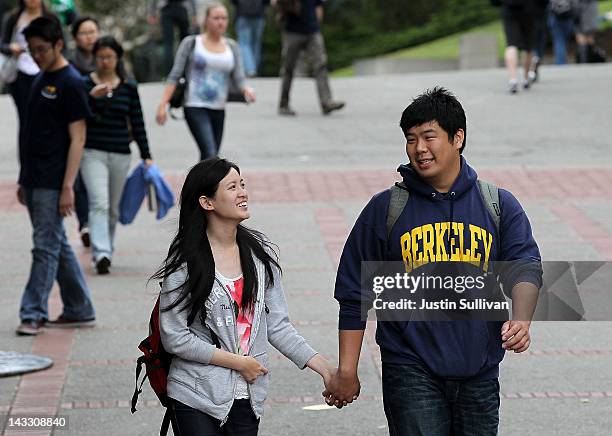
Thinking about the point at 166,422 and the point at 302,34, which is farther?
the point at 302,34

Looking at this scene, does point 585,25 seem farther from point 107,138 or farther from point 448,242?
point 448,242

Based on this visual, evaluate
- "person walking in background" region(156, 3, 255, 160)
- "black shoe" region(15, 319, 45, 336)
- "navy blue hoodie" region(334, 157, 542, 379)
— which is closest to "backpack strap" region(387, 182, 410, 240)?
"navy blue hoodie" region(334, 157, 542, 379)

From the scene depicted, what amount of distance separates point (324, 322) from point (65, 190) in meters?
1.81

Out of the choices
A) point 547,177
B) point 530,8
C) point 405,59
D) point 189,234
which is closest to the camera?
point 189,234

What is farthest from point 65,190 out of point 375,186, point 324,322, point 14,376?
point 375,186

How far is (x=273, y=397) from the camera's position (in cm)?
715

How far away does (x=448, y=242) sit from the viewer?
457 cm

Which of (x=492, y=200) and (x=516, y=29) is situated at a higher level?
(x=492, y=200)

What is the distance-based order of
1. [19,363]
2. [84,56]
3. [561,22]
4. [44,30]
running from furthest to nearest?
[561,22] → [84,56] → [44,30] → [19,363]

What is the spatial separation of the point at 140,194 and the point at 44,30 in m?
2.44

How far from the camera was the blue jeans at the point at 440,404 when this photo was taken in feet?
15.0

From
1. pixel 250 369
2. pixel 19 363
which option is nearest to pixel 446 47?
pixel 19 363

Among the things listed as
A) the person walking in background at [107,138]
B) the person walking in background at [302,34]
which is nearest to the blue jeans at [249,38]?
the person walking in background at [302,34]

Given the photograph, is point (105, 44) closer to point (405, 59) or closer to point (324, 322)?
point (324, 322)
